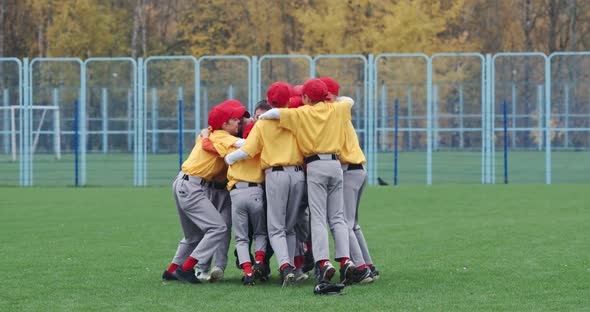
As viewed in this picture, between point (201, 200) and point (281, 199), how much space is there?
0.83m

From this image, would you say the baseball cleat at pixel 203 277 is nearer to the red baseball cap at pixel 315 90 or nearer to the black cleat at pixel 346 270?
the black cleat at pixel 346 270

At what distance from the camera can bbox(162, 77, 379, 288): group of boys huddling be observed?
30.8 ft

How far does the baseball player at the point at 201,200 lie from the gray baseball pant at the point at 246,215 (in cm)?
22

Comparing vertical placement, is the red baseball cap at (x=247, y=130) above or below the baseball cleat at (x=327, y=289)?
above

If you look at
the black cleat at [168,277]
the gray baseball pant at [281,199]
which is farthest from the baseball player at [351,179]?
the black cleat at [168,277]

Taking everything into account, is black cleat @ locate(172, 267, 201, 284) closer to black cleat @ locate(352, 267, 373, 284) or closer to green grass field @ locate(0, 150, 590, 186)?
black cleat @ locate(352, 267, 373, 284)

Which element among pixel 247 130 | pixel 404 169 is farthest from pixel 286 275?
pixel 404 169

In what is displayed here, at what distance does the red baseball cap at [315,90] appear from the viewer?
30.8ft

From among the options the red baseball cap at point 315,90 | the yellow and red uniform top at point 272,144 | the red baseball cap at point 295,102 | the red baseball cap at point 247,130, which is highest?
the red baseball cap at point 315,90

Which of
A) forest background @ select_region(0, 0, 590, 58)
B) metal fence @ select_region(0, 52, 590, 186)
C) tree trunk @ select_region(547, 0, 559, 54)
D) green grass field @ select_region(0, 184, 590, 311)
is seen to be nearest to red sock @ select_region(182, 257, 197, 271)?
green grass field @ select_region(0, 184, 590, 311)

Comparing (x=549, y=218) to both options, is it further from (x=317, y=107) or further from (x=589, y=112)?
(x=589, y=112)

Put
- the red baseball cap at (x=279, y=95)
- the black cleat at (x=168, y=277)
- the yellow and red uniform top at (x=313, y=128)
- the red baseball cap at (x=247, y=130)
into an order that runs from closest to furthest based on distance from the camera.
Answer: the yellow and red uniform top at (x=313, y=128) → the red baseball cap at (x=279, y=95) → the black cleat at (x=168, y=277) → the red baseball cap at (x=247, y=130)

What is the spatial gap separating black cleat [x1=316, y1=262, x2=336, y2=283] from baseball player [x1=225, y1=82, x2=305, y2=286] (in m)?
0.34

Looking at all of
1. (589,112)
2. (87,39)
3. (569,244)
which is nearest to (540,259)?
(569,244)
